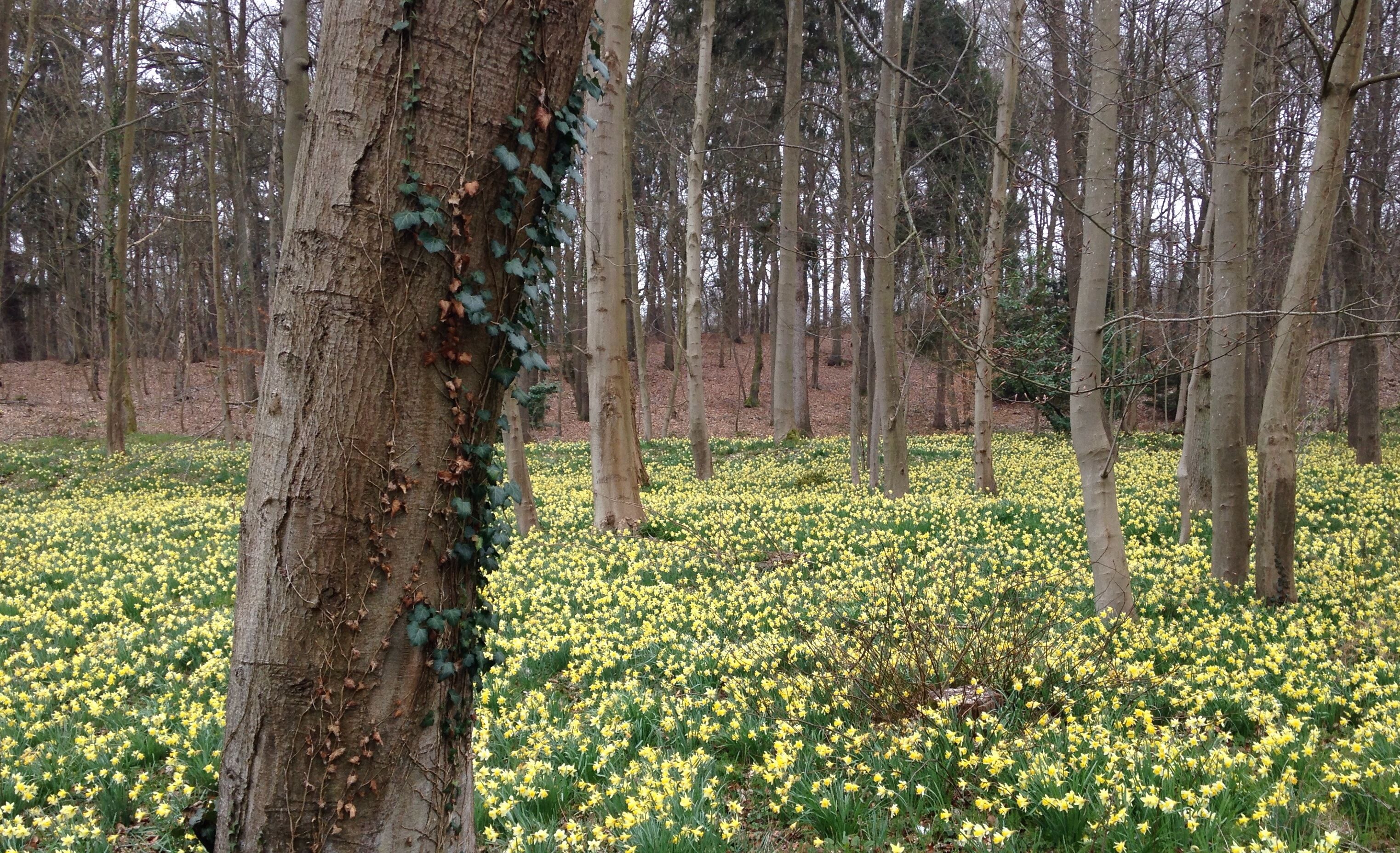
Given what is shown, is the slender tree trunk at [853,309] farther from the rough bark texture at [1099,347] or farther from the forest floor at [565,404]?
the rough bark texture at [1099,347]

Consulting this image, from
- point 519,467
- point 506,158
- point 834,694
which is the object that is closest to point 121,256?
point 519,467

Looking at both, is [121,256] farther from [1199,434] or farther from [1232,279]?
[1199,434]

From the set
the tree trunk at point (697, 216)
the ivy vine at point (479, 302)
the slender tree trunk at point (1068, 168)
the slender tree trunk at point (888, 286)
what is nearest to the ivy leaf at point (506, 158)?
the ivy vine at point (479, 302)

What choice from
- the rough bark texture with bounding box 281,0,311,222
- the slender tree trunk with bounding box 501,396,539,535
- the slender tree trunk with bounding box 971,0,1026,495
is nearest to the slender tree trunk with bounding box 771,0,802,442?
the slender tree trunk with bounding box 971,0,1026,495

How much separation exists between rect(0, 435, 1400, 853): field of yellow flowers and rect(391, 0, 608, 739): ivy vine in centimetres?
128

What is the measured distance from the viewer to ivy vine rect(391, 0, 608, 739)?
7.10ft

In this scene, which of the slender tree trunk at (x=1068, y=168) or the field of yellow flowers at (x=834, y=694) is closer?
the field of yellow flowers at (x=834, y=694)

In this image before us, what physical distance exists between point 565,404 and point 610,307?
21.3 meters

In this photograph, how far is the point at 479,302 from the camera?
220 centimetres

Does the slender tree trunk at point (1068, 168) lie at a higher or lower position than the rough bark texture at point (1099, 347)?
higher

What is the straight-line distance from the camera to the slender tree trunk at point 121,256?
15.7 metres

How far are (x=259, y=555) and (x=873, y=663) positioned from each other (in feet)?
11.0

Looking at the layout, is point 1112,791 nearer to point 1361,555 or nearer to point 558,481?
point 1361,555

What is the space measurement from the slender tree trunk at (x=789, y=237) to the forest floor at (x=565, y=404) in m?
2.64
